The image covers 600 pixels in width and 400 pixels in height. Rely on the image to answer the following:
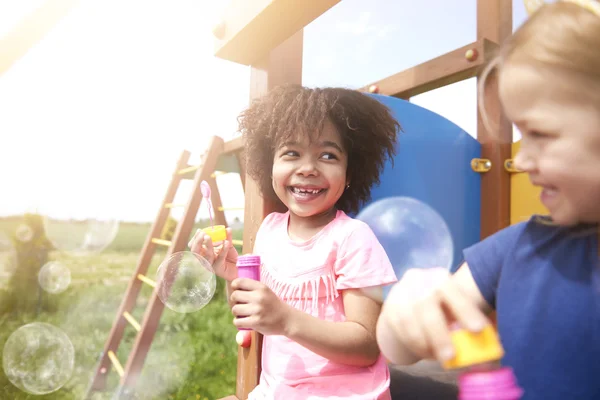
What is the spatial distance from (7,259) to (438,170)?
11.7ft

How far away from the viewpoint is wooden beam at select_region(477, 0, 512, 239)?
4.42ft

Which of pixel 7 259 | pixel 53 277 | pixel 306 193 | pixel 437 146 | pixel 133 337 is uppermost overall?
pixel 437 146

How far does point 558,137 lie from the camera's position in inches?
16.2

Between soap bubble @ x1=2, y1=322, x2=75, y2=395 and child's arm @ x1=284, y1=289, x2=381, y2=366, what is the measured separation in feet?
6.66

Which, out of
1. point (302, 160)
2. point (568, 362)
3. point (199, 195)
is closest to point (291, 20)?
point (302, 160)

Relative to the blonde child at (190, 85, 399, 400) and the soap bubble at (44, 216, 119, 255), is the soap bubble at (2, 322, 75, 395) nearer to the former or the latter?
the soap bubble at (44, 216, 119, 255)

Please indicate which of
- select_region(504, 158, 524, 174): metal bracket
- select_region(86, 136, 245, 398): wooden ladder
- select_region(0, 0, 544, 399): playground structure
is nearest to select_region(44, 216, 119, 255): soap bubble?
select_region(86, 136, 245, 398): wooden ladder

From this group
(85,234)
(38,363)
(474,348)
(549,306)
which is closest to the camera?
(474,348)

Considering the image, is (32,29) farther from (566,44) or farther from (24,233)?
(24,233)

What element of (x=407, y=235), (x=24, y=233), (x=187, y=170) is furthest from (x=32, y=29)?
(x=24, y=233)

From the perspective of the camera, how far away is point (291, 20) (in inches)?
42.8

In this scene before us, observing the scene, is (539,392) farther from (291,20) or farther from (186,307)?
(291,20)

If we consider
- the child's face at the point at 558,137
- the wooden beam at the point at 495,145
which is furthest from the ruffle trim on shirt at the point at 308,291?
the wooden beam at the point at 495,145

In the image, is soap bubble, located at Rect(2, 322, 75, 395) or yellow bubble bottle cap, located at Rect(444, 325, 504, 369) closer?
yellow bubble bottle cap, located at Rect(444, 325, 504, 369)
